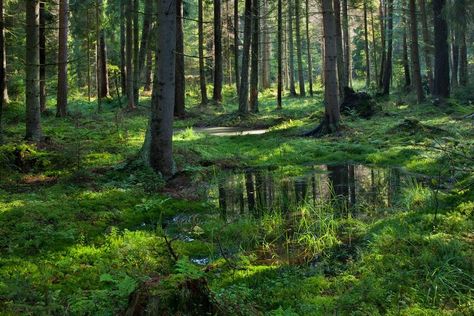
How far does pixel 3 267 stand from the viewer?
576 cm

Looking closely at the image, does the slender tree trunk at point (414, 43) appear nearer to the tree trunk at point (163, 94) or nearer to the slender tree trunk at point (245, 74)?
the slender tree trunk at point (245, 74)

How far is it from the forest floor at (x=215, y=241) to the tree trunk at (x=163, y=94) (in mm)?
390

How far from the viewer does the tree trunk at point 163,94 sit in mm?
10586

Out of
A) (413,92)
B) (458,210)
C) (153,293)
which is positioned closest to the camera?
(153,293)

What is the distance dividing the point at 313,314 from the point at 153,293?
1537 millimetres

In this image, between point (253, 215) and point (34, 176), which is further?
point (34, 176)

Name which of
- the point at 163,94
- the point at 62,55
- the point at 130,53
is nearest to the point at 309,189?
the point at 163,94

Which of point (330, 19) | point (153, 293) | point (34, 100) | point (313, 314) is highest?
point (330, 19)

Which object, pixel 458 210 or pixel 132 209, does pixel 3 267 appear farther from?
pixel 458 210

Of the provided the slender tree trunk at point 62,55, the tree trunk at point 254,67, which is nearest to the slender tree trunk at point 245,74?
the tree trunk at point 254,67

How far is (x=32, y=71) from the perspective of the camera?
13.1m

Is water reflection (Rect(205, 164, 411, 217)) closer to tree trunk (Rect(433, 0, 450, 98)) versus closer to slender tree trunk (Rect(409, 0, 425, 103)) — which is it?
slender tree trunk (Rect(409, 0, 425, 103))

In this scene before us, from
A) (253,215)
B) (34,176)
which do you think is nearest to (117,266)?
(253,215)

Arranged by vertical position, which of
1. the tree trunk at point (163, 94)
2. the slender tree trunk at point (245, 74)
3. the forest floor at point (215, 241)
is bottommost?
the forest floor at point (215, 241)
